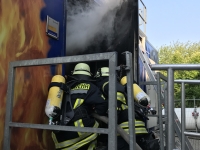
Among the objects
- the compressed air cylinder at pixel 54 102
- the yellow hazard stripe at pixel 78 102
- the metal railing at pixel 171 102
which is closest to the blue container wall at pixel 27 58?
the compressed air cylinder at pixel 54 102

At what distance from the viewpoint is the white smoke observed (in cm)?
289

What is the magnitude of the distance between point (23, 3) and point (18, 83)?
616 mm

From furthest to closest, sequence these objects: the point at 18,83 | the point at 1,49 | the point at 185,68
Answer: the point at 18,83 < the point at 1,49 < the point at 185,68

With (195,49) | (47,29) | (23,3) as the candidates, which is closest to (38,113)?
(47,29)

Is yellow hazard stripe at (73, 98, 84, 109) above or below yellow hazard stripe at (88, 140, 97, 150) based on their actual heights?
above

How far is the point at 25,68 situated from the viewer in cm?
196

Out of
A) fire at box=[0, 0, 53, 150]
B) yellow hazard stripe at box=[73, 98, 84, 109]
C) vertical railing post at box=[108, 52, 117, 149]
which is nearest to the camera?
vertical railing post at box=[108, 52, 117, 149]

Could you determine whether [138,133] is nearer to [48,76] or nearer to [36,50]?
[48,76]

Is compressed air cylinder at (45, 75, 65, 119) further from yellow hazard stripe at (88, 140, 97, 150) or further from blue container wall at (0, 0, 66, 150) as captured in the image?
yellow hazard stripe at (88, 140, 97, 150)

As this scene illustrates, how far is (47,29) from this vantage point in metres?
2.22

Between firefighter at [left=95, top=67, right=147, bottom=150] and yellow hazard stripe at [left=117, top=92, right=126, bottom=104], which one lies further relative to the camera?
yellow hazard stripe at [left=117, top=92, right=126, bottom=104]

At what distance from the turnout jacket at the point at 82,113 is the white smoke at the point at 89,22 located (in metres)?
0.92

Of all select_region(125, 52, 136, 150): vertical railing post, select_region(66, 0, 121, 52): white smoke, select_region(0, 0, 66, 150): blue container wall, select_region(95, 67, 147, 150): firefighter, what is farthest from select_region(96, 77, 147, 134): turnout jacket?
select_region(66, 0, 121, 52): white smoke

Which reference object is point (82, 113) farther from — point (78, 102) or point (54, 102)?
point (54, 102)
